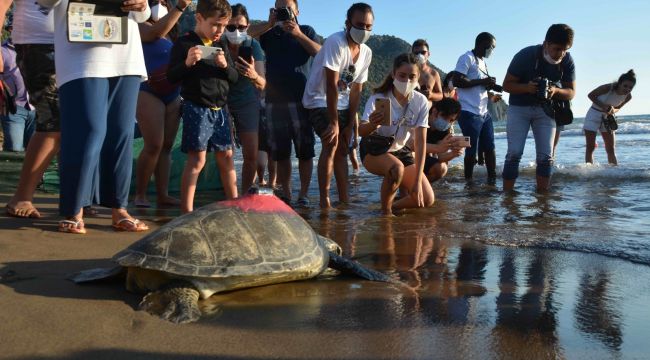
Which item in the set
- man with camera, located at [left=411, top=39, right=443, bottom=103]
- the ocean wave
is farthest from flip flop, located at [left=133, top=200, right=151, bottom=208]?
the ocean wave

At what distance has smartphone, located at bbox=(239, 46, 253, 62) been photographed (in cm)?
489

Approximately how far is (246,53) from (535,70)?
370cm

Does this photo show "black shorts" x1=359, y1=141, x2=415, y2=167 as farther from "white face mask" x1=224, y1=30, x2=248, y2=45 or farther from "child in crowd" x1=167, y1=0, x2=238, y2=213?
"child in crowd" x1=167, y1=0, x2=238, y2=213

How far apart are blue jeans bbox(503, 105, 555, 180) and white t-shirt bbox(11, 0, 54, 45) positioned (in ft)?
16.8

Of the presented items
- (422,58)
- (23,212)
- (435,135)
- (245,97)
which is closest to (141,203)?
(23,212)

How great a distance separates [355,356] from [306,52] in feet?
14.6

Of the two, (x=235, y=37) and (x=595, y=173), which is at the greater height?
(x=235, y=37)

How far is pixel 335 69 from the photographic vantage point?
17.5 feet

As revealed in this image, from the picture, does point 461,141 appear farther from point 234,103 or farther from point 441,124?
point 234,103

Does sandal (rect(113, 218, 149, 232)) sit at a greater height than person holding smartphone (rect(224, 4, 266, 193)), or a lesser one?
lesser

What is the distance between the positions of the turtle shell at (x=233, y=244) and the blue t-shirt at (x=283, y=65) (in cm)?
289

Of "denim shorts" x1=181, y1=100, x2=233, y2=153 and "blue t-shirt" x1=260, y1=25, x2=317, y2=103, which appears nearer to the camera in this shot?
"denim shorts" x1=181, y1=100, x2=233, y2=153

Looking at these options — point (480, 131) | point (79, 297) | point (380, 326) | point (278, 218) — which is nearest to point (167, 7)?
point (278, 218)

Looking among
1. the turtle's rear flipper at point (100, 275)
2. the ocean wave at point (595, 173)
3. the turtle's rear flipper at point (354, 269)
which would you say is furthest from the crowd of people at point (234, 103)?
the turtle's rear flipper at point (354, 269)
